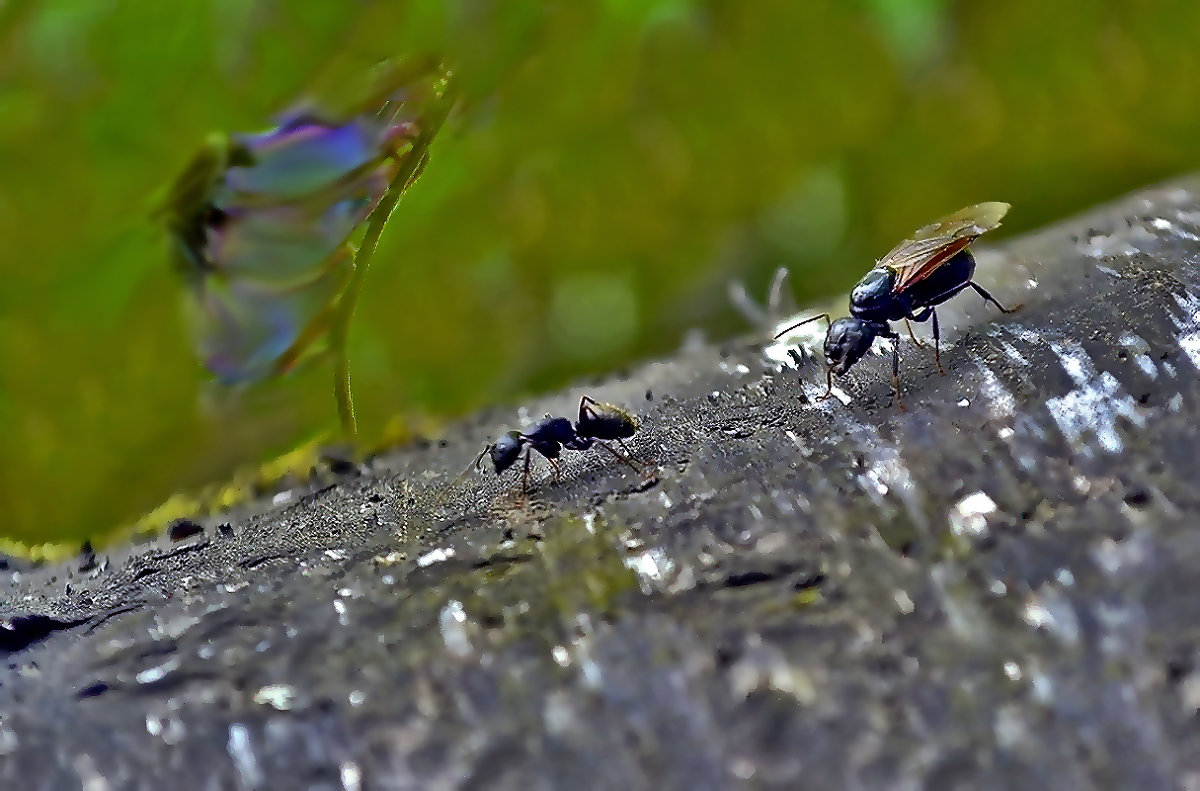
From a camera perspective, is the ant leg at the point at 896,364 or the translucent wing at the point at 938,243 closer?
the ant leg at the point at 896,364

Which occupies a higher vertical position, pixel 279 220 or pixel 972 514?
pixel 279 220

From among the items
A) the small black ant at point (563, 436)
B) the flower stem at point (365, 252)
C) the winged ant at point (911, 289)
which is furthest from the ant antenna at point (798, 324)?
the flower stem at point (365, 252)

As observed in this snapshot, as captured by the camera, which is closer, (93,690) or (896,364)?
(93,690)

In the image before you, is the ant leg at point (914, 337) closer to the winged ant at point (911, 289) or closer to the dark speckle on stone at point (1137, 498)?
the winged ant at point (911, 289)

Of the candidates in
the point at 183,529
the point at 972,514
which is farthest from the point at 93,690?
the point at 972,514

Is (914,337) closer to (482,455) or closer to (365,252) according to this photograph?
(482,455)

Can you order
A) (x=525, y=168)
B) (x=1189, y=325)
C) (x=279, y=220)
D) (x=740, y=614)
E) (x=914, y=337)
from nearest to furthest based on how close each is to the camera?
1. (x=740, y=614)
2. (x=1189, y=325)
3. (x=914, y=337)
4. (x=279, y=220)
5. (x=525, y=168)
